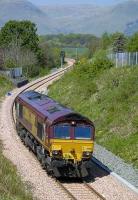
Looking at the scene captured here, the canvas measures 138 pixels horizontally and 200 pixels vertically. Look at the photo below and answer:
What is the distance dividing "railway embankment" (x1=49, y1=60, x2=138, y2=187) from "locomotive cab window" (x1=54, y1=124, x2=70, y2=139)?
3.15 m

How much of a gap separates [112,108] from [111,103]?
96 centimetres

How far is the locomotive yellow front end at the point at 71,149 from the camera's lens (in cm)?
2250

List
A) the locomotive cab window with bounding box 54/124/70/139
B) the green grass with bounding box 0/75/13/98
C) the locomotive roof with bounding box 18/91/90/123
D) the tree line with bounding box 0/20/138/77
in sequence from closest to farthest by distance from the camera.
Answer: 1. the locomotive cab window with bounding box 54/124/70/139
2. the locomotive roof with bounding box 18/91/90/123
3. the green grass with bounding box 0/75/13/98
4. the tree line with bounding box 0/20/138/77

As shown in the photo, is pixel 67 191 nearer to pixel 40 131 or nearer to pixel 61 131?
pixel 61 131

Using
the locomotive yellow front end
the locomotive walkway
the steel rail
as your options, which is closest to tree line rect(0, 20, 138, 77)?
the locomotive walkway

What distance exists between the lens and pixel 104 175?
→ 78.0 ft

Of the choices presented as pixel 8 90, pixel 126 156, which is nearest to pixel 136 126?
pixel 126 156

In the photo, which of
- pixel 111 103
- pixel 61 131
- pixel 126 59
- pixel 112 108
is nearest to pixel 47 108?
pixel 61 131

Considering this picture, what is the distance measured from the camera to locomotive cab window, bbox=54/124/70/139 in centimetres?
2261

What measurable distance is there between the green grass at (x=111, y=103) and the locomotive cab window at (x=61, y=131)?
14.5 ft

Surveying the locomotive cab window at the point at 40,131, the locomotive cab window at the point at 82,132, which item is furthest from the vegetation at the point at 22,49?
the locomotive cab window at the point at 82,132

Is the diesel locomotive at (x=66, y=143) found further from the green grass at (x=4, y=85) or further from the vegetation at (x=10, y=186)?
the green grass at (x=4, y=85)

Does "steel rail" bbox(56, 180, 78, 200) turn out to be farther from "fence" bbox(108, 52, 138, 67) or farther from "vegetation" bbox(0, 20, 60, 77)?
"vegetation" bbox(0, 20, 60, 77)

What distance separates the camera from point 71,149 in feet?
73.9
